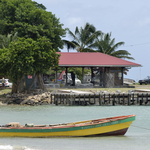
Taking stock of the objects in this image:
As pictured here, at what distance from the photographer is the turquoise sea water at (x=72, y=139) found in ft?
68.3

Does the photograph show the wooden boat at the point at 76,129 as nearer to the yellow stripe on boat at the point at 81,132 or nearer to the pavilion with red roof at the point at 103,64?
the yellow stripe on boat at the point at 81,132

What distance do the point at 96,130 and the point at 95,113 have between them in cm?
1487

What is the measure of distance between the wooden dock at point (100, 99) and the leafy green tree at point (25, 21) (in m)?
12.5

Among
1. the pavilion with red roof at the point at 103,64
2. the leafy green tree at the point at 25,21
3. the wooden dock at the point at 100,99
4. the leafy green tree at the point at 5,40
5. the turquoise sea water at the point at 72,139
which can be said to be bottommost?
the turquoise sea water at the point at 72,139

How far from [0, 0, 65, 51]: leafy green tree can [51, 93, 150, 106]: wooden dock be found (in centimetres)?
1252

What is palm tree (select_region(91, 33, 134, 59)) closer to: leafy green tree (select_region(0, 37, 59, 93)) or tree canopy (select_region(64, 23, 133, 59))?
tree canopy (select_region(64, 23, 133, 59))

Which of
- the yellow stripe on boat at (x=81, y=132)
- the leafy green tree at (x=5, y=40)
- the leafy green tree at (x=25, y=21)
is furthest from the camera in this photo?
the leafy green tree at (x=25, y=21)

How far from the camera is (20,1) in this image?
5666 cm

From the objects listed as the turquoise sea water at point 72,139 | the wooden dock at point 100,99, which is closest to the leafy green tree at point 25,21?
the wooden dock at point 100,99

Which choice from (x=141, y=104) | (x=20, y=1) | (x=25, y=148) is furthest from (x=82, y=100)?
(x=25, y=148)

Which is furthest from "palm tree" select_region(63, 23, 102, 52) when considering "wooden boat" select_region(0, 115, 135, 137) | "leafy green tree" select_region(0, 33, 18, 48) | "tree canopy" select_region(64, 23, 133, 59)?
"wooden boat" select_region(0, 115, 135, 137)

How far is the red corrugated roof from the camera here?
5628 cm

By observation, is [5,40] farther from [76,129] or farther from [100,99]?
[76,129]

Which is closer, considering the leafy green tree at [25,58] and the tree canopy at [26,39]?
the leafy green tree at [25,58]
